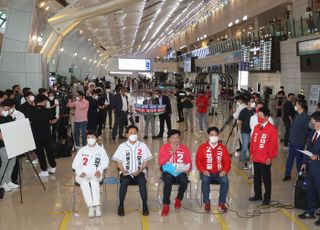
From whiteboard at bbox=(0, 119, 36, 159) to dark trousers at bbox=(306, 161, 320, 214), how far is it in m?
4.80

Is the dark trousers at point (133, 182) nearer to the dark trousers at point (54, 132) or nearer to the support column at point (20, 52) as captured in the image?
the dark trousers at point (54, 132)

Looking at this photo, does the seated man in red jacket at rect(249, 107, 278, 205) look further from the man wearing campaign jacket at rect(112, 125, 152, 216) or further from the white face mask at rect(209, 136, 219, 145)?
the man wearing campaign jacket at rect(112, 125, 152, 216)

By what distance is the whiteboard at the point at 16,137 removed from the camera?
771 cm

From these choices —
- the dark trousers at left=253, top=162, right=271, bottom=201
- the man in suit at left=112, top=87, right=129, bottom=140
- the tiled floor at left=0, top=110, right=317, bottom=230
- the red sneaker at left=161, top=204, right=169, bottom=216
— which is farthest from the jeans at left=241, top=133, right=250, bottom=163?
the man in suit at left=112, top=87, right=129, bottom=140

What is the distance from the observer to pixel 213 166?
7.34m

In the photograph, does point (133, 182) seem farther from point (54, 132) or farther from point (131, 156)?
point (54, 132)

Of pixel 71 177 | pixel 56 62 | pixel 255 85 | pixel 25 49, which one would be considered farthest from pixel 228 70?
pixel 71 177

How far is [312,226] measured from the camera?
261 inches

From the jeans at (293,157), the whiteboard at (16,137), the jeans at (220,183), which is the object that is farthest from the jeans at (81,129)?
the jeans at (220,183)

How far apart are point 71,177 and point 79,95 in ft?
11.0

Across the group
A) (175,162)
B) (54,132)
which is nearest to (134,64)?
(54,132)

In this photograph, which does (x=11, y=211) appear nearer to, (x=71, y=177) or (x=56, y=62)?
(x=71, y=177)

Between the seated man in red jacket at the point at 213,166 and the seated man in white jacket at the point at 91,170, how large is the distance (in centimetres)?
155

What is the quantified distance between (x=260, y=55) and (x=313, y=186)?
1907cm
